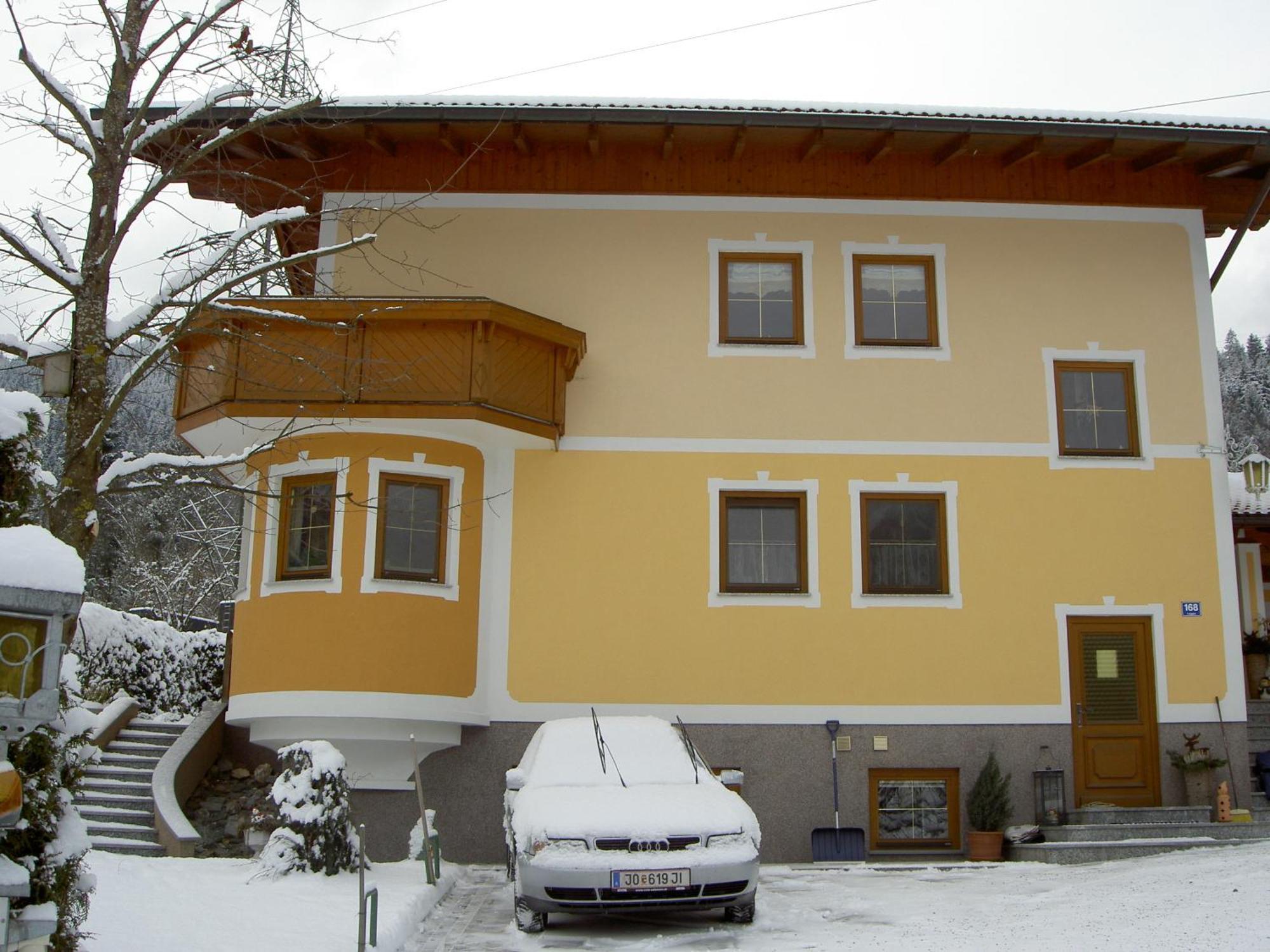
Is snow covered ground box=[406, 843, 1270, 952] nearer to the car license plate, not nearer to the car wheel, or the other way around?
the car wheel

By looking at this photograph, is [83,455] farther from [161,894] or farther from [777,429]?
[777,429]

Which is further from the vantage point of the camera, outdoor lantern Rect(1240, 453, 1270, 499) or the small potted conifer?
outdoor lantern Rect(1240, 453, 1270, 499)

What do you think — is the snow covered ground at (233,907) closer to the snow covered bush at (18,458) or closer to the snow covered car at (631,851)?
the snow covered car at (631,851)

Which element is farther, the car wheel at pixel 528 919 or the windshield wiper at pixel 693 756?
the windshield wiper at pixel 693 756

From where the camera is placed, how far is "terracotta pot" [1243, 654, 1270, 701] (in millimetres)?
17328

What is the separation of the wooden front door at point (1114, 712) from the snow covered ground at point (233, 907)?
771 cm

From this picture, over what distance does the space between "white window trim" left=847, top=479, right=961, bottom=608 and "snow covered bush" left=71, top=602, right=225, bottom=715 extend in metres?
8.96

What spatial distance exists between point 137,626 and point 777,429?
958 centimetres

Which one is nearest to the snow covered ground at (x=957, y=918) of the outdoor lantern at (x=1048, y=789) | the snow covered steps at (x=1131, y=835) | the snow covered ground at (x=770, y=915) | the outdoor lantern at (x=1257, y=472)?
the snow covered ground at (x=770, y=915)

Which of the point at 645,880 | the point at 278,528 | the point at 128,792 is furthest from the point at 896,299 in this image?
the point at 128,792

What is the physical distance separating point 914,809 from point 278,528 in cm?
796

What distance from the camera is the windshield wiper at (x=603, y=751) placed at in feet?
36.1

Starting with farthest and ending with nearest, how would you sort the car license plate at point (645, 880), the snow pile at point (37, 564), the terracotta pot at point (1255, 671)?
the terracotta pot at point (1255, 671), the car license plate at point (645, 880), the snow pile at point (37, 564)

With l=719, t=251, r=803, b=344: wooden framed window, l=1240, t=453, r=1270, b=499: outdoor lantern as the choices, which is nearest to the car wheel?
l=719, t=251, r=803, b=344: wooden framed window
